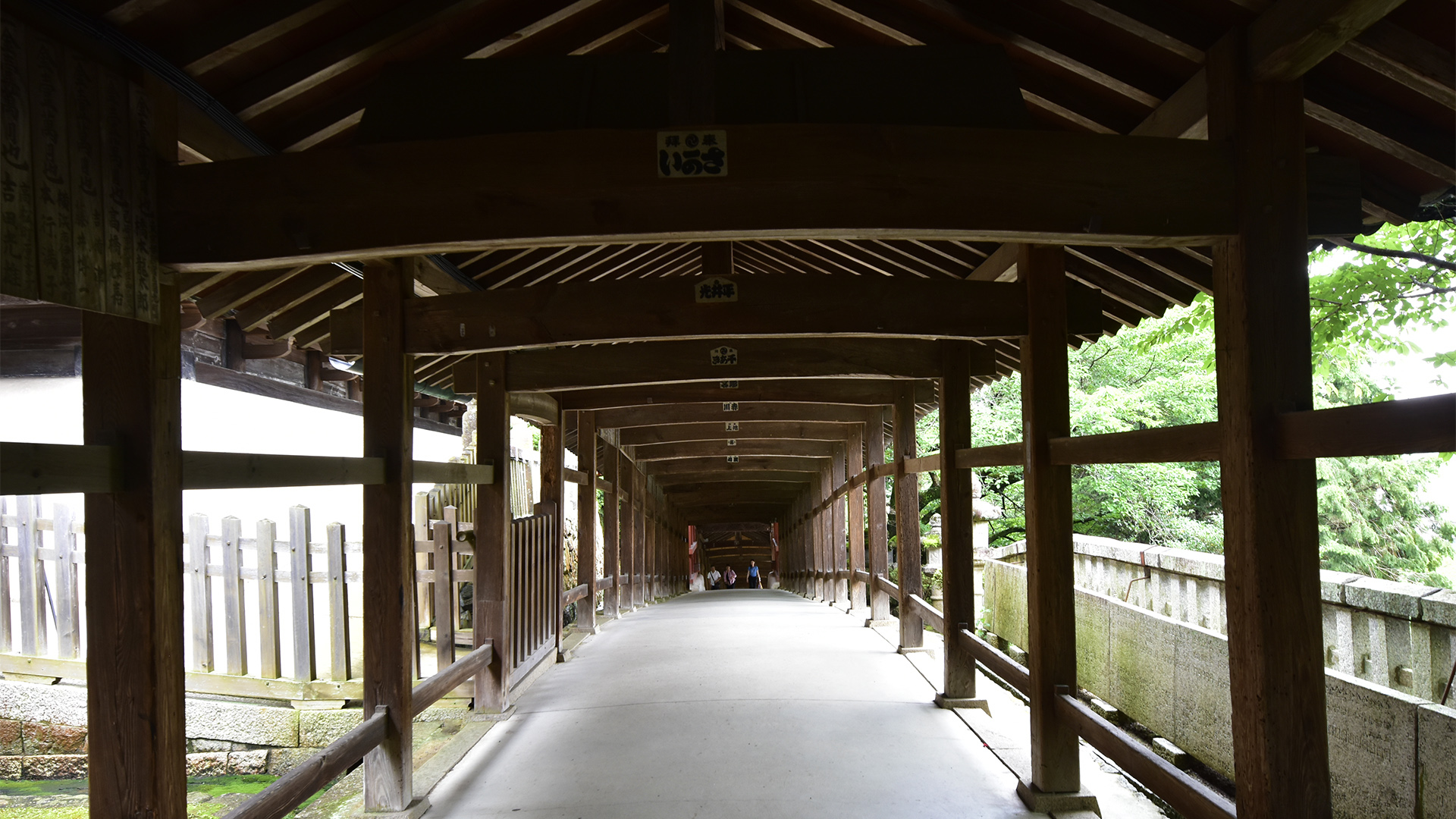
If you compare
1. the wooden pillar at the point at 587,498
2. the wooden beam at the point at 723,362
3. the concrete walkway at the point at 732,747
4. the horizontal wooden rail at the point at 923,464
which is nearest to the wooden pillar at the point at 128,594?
the concrete walkway at the point at 732,747

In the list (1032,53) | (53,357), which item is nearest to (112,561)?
(1032,53)

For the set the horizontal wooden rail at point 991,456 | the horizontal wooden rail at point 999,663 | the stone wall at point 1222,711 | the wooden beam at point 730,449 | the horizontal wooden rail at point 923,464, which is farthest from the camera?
the wooden beam at point 730,449

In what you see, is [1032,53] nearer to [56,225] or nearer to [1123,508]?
[56,225]

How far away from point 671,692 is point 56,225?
4.85 m

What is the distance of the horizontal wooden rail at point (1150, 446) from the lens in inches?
109

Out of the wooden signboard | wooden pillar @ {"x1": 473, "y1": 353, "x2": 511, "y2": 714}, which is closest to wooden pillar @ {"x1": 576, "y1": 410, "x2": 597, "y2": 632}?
wooden pillar @ {"x1": 473, "y1": 353, "x2": 511, "y2": 714}

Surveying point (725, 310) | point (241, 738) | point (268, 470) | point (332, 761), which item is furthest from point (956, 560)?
point (241, 738)

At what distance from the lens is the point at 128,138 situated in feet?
8.30

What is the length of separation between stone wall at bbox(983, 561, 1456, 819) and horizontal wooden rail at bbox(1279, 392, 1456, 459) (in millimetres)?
1466

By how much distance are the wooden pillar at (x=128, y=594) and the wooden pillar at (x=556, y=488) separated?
4.88 metres

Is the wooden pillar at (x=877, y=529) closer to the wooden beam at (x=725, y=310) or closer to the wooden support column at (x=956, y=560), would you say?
the wooden support column at (x=956, y=560)

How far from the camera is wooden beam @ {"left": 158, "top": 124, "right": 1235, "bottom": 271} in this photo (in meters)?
2.72

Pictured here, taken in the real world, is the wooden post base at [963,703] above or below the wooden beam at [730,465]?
below

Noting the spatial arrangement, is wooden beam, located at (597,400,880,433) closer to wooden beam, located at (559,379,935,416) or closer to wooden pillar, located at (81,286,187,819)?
wooden beam, located at (559,379,935,416)
